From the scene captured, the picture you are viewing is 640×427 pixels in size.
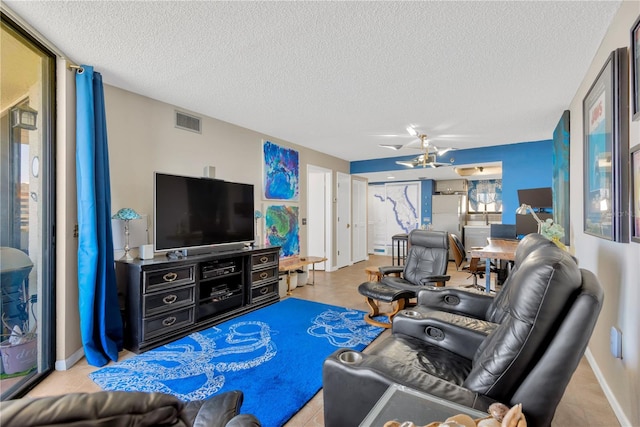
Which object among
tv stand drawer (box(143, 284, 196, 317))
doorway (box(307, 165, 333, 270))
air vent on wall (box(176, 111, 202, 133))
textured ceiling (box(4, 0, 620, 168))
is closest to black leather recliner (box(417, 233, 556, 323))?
textured ceiling (box(4, 0, 620, 168))

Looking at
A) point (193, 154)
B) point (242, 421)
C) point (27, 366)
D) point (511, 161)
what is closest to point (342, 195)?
point (511, 161)

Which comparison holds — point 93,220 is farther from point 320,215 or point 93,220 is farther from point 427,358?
point 320,215

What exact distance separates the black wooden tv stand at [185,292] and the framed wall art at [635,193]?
129 inches

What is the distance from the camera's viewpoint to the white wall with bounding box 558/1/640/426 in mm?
1604

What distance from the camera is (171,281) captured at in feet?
9.71

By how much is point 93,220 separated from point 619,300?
3694 mm

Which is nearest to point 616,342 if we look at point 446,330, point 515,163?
point 446,330

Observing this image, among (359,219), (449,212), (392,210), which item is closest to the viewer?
(359,219)

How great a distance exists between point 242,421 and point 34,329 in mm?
2342

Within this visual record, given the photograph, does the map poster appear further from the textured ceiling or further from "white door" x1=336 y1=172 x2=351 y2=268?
the textured ceiling

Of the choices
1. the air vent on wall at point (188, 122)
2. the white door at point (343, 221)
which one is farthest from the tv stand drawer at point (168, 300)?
the white door at point (343, 221)

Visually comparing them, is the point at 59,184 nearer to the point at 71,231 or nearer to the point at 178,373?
the point at 71,231

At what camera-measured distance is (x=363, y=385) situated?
51.5 inches

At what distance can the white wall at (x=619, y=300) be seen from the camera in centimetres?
160
